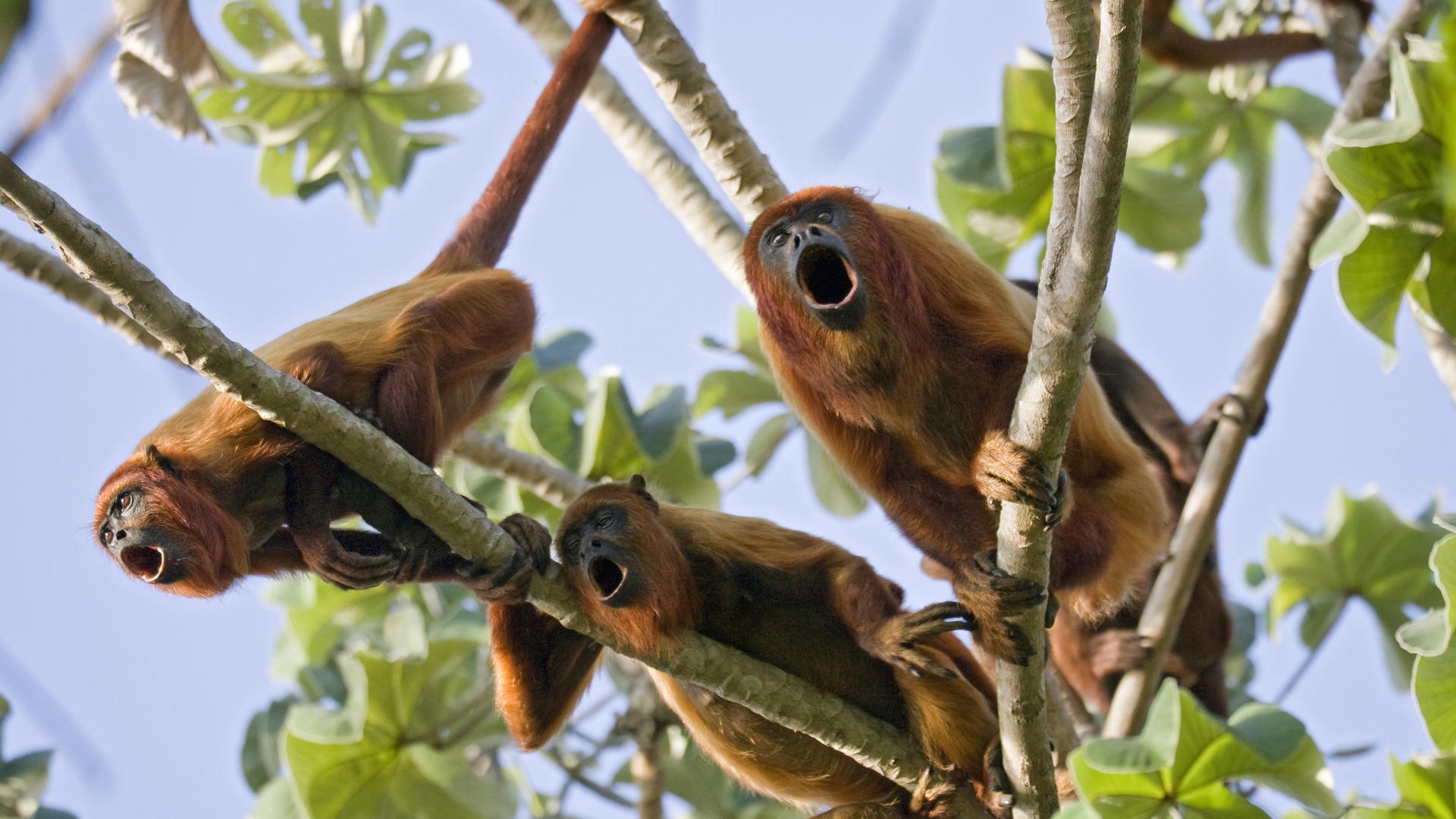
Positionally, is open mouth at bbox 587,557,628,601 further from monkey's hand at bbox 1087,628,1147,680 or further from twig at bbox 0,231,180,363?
monkey's hand at bbox 1087,628,1147,680

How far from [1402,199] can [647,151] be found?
3.05 meters

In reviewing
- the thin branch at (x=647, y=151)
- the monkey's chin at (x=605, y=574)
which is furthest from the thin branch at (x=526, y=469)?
the monkey's chin at (x=605, y=574)

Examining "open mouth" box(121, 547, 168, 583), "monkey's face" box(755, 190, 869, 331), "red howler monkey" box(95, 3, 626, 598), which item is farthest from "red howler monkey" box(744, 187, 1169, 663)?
"open mouth" box(121, 547, 168, 583)

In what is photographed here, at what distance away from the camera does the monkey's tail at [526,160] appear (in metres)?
5.04

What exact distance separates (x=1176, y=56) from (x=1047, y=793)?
3492 mm

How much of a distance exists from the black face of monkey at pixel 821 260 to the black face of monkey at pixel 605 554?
0.92 m

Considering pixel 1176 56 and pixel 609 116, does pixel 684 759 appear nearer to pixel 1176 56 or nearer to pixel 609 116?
pixel 609 116

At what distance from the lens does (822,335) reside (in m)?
3.81

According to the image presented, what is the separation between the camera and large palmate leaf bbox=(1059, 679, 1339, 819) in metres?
3.15

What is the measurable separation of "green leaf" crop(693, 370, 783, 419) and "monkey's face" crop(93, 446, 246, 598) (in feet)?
9.19

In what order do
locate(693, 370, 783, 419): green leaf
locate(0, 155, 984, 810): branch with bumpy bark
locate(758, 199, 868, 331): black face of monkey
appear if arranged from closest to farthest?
locate(0, 155, 984, 810): branch with bumpy bark → locate(758, 199, 868, 331): black face of monkey → locate(693, 370, 783, 419): green leaf

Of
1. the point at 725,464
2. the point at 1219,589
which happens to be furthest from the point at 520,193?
the point at 1219,589

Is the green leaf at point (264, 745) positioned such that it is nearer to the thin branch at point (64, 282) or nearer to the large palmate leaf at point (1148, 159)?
the thin branch at point (64, 282)

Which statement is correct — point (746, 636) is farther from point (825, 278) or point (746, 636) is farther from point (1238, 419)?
A: point (1238, 419)
